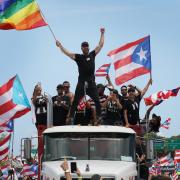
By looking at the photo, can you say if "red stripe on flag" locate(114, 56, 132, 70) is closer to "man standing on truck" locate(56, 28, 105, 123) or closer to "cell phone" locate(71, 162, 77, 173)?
"man standing on truck" locate(56, 28, 105, 123)

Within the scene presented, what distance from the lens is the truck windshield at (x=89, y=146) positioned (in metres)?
13.2

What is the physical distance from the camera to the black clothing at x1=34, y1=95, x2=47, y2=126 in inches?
589

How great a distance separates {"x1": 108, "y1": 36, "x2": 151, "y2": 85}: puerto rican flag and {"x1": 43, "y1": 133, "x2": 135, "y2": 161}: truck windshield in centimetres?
557

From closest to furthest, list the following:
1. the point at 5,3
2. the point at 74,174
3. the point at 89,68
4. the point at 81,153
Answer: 1. the point at 74,174
2. the point at 81,153
3. the point at 89,68
4. the point at 5,3

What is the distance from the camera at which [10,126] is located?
26.4m

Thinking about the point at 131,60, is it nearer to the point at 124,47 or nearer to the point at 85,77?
the point at 124,47

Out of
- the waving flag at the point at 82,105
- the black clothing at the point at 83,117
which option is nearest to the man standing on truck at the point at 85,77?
the waving flag at the point at 82,105

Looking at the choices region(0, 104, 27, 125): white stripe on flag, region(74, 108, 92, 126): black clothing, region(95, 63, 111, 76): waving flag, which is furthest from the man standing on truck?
region(95, 63, 111, 76): waving flag

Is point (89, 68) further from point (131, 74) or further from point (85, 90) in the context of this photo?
point (131, 74)

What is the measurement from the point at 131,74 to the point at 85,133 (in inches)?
248

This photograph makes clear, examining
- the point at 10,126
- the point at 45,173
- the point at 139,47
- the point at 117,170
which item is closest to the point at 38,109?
the point at 45,173

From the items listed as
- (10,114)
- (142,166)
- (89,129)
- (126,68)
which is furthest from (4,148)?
(89,129)

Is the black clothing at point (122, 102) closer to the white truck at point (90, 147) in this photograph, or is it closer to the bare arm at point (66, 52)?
the bare arm at point (66, 52)

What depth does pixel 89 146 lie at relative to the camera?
43.5ft
